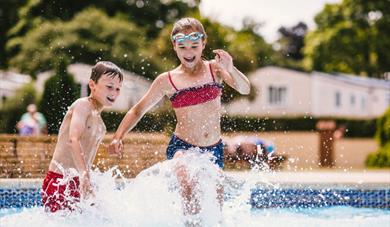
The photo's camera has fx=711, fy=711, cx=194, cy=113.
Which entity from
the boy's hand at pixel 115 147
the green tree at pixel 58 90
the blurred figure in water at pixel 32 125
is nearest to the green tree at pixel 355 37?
the green tree at pixel 58 90

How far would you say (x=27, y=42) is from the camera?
34.1 meters

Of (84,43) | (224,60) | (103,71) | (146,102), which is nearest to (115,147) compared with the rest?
(146,102)

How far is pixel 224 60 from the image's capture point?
15.8 ft

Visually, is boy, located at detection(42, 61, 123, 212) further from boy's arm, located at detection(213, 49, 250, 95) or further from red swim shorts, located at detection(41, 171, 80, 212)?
boy's arm, located at detection(213, 49, 250, 95)

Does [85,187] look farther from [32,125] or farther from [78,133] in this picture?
[32,125]

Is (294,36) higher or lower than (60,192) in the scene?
higher

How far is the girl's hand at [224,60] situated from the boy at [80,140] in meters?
0.67

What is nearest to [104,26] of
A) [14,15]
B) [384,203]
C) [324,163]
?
[14,15]

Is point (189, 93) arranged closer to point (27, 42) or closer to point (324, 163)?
point (324, 163)

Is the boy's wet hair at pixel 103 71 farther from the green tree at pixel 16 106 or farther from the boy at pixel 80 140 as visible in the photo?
the green tree at pixel 16 106

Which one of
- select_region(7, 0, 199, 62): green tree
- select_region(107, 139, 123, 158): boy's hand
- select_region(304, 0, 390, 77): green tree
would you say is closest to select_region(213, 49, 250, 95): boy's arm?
select_region(107, 139, 123, 158): boy's hand

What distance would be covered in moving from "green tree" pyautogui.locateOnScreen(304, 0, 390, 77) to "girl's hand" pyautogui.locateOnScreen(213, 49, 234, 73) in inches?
1592

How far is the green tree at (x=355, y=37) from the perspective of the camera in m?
44.5

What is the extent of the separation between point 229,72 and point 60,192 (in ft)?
4.67
